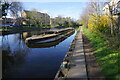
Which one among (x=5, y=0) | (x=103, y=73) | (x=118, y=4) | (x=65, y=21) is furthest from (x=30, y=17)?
(x=103, y=73)

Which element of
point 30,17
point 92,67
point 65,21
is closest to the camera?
point 92,67

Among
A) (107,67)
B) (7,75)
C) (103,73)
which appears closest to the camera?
(103,73)

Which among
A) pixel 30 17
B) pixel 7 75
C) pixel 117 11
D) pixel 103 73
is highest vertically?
pixel 30 17

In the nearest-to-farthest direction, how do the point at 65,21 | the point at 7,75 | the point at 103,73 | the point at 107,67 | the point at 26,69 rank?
the point at 103,73
the point at 107,67
the point at 7,75
the point at 26,69
the point at 65,21

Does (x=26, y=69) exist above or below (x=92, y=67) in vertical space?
below

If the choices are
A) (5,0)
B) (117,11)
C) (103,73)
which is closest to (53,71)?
(103,73)

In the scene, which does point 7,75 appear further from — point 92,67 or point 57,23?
point 57,23

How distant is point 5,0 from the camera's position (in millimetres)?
33469

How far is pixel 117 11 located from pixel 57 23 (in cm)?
5547

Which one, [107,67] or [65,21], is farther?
[65,21]

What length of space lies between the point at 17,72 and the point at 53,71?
202 cm

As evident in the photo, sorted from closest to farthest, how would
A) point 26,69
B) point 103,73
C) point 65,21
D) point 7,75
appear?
point 103,73, point 7,75, point 26,69, point 65,21

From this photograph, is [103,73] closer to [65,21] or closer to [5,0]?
[5,0]

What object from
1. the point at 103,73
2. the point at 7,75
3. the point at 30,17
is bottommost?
the point at 7,75
